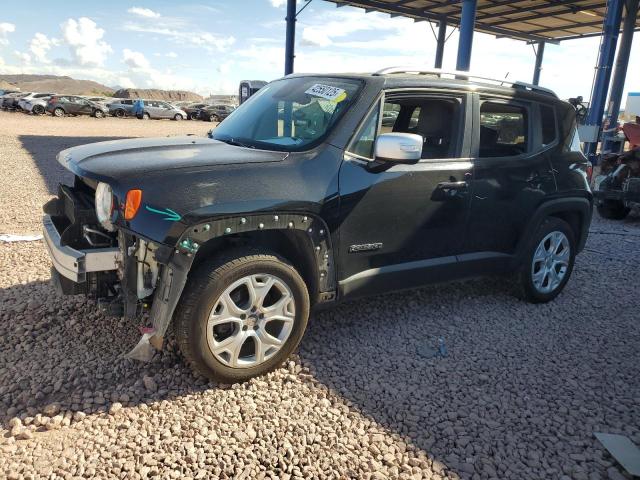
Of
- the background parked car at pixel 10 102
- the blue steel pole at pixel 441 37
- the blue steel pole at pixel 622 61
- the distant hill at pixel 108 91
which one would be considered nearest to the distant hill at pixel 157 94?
the distant hill at pixel 108 91

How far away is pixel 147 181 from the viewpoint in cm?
279

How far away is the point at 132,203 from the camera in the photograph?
2740mm

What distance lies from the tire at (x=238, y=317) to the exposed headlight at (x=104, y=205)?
56 cm

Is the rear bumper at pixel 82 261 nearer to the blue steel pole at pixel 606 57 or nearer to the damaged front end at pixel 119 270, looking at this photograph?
the damaged front end at pixel 119 270

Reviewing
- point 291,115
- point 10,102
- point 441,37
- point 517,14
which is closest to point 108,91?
point 10,102

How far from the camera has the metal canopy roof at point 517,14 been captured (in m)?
19.9

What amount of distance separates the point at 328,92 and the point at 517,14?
71.3 feet

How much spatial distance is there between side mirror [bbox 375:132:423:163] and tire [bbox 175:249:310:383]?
0.91m

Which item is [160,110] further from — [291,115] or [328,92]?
[328,92]

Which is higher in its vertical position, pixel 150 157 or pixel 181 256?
pixel 150 157

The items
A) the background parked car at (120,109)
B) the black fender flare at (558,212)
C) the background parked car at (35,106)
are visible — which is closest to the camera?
the black fender flare at (558,212)

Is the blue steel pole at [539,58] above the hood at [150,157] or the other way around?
above

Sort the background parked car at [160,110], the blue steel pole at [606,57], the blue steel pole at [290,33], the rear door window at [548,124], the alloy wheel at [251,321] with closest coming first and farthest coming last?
the alloy wheel at [251,321] < the rear door window at [548,124] < the blue steel pole at [606,57] < the blue steel pole at [290,33] < the background parked car at [160,110]

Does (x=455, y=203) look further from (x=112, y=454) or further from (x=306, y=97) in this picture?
(x=112, y=454)
